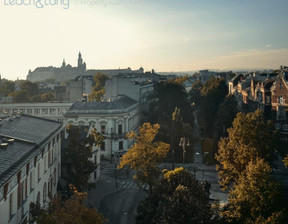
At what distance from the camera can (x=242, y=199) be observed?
26.7m

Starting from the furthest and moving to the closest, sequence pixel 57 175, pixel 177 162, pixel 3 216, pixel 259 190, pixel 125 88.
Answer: pixel 125 88
pixel 177 162
pixel 57 175
pixel 259 190
pixel 3 216

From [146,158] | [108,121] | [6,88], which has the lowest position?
[146,158]

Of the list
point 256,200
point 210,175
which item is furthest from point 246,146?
point 210,175

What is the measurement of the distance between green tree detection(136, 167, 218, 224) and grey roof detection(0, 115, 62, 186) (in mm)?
10211

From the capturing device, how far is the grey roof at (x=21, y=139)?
871 inches

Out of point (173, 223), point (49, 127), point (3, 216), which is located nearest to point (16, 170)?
point (3, 216)

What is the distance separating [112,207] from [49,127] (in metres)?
12.5

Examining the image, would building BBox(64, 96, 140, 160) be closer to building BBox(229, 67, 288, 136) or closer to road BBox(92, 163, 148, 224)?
road BBox(92, 163, 148, 224)

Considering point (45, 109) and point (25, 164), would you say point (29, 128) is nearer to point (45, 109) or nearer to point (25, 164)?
point (25, 164)

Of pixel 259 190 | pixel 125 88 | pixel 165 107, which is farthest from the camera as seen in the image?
pixel 125 88

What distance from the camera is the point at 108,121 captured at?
6669 cm

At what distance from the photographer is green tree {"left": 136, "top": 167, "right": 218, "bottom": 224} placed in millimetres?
24062

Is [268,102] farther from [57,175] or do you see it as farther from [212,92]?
[57,175]

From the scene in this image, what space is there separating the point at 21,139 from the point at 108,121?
38530mm
